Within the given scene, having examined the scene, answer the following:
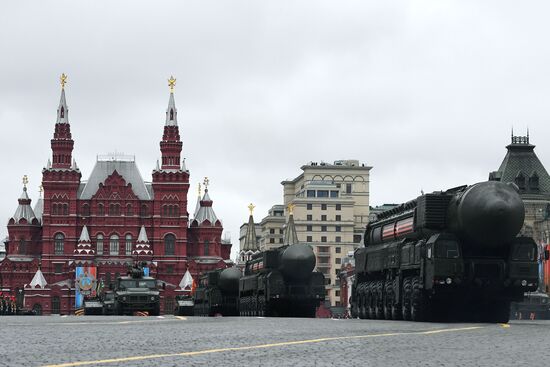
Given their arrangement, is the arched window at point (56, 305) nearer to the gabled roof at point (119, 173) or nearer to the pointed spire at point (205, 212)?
the gabled roof at point (119, 173)

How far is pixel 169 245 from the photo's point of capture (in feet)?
515

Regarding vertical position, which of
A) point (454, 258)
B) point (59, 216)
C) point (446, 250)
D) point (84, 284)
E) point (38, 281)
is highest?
point (59, 216)

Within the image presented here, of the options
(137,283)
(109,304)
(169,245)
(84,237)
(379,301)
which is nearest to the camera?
(379,301)

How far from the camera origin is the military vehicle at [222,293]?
76.4 m

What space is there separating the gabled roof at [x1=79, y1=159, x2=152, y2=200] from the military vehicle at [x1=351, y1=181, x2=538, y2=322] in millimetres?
124348

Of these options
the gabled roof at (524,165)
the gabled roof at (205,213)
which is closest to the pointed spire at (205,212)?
the gabled roof at (205,213)

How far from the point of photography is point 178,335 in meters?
22.0

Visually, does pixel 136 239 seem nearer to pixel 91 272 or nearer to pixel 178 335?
pixel 91 272

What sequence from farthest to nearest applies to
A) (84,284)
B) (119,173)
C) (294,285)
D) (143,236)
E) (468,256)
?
(119,173)
(143,236)
(84,284)
(294,285)
(468,256)

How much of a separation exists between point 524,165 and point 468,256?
9759cm

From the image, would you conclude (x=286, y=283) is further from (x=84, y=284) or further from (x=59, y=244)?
(x=59, y=244)

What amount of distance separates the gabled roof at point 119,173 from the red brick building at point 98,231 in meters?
0.20

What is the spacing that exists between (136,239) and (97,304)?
297ft

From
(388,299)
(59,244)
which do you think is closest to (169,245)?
(59,244)
